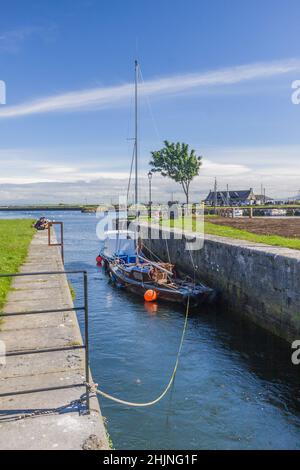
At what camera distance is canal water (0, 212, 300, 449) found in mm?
8227

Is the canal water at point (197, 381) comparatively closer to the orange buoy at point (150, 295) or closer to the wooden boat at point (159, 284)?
the wooden boat at point (159, 284)

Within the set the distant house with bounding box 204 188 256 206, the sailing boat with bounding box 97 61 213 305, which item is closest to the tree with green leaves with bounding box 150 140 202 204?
the distant house with bounding box 204 188 256 206

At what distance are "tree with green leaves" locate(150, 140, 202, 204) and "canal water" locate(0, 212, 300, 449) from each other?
2521 inches

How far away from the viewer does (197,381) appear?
1077 cm

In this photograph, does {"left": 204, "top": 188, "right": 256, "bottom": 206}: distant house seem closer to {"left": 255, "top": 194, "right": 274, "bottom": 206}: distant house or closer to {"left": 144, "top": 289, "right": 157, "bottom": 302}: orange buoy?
{"left": 255, "top": 194, "right": 274, "bottom": 206}: distant house

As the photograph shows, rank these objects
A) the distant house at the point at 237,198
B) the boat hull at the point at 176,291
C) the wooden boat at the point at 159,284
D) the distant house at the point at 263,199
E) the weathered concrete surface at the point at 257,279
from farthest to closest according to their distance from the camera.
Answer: the distant house at the point at 263,199 < the distant house at the point at 237,198 < the wooden boat at the point at 159,284 < the boat hull at the point at 176,291 < the weathered concrete surface at the point at 257,279

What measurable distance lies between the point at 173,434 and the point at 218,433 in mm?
935

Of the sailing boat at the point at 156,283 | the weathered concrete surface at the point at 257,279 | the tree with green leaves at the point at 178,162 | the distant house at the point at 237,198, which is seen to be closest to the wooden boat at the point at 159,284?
the sailing boat at the point at 156,283

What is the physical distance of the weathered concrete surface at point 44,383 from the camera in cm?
470

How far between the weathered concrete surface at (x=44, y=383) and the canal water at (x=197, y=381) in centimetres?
211

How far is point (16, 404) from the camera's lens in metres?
5.48

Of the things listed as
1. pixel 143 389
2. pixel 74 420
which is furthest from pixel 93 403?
pixel 143 389

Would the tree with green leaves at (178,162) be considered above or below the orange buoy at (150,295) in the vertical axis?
above
